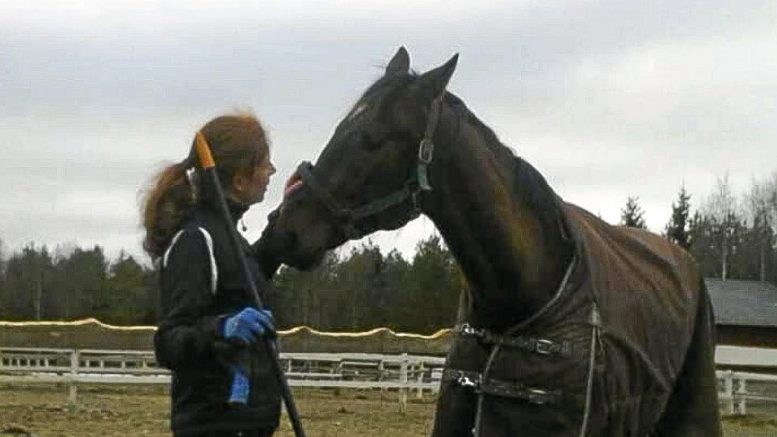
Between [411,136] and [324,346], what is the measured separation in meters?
21.1

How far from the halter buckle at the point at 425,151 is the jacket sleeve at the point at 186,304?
687 millimetres

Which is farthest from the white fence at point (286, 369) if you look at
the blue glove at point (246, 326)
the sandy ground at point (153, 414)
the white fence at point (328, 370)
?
the blue glove at point (246, 326)

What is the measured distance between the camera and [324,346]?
24.9 m

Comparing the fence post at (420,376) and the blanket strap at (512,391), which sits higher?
the blanket strap at (512,391)

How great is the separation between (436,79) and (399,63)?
17 cm

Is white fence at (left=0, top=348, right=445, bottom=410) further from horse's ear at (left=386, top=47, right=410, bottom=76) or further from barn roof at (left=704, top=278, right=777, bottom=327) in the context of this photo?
barn roof at (left=704, top=278, right=777, bottom=327)

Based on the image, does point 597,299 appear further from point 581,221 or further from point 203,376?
point 203,376

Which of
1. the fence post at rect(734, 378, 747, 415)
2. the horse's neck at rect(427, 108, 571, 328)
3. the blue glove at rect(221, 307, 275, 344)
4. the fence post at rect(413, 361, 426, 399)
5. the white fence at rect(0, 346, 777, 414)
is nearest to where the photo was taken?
the blue glove at rect(221, 307, 275, 344)

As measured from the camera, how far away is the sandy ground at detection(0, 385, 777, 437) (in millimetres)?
14867

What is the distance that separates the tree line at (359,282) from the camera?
103ft

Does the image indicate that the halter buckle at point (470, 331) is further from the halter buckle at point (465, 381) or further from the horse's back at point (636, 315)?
the horse's back at point (636, 315)

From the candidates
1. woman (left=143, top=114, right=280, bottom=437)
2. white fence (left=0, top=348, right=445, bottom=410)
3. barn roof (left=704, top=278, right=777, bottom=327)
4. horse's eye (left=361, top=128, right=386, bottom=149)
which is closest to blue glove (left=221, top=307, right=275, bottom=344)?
woman (left=143, top=114, right=280, bottom=437)

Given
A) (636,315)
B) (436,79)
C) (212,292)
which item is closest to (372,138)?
(436,79)

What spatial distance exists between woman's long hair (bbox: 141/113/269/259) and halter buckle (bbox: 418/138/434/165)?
45cm
